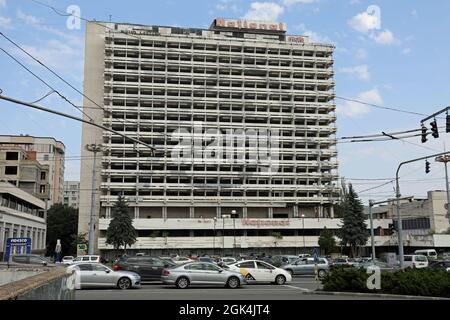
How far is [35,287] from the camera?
6.64 m

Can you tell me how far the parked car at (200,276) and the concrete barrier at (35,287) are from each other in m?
11.4

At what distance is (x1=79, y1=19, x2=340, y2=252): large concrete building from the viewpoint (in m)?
87.8

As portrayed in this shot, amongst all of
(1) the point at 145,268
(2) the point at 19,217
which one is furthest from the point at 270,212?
(1) the point at 145,268

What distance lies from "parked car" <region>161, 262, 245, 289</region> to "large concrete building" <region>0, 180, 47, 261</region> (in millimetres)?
38607

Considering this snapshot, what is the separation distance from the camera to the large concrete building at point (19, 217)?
55.6 m

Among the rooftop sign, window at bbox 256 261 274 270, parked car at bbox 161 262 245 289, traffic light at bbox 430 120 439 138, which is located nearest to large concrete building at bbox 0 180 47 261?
window at bbox 256 261 274 270

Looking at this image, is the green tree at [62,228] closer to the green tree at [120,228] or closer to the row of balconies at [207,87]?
the row of balconies at [207,87]

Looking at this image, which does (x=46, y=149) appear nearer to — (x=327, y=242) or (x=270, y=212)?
(x=270, y=212)

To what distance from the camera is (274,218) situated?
90.5 metres

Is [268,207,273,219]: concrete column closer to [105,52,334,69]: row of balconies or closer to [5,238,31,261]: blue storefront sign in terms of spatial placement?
[105,52,334,69]: row of balconies

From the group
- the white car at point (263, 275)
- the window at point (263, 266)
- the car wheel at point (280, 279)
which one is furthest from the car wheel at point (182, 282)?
the car wheel at point (280, 279)

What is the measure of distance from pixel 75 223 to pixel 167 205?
25.9 meters

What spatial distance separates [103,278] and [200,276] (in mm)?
4518
